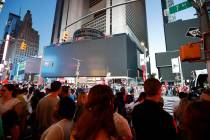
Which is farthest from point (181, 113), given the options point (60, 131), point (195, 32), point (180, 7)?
point (180, 7)

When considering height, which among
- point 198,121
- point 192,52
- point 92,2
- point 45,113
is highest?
point 92,2

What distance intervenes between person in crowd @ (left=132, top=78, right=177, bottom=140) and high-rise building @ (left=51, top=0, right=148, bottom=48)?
94.9 meters

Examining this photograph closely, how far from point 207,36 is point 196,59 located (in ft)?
2.36

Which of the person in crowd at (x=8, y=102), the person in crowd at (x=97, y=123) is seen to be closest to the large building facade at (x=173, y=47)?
the person in crowd at (x=8, y=102)

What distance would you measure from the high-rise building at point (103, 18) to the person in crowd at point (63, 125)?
9538cm

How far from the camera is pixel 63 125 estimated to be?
82.8 inches

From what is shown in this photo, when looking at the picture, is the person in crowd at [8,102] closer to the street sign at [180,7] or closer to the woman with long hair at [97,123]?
the woman with long hair at [97,123]

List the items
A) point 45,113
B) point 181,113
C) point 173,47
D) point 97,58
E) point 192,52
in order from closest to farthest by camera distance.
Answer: point 181,113, point 45,113, point 192,52, point 173,47, point 97,58

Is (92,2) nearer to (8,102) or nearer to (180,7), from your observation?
(180,7)

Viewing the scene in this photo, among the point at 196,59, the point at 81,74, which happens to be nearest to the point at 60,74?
the point at 81,74

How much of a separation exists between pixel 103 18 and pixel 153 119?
11726 centimetres

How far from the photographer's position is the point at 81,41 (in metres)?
90.4

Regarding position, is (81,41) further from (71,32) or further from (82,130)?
(82,130)

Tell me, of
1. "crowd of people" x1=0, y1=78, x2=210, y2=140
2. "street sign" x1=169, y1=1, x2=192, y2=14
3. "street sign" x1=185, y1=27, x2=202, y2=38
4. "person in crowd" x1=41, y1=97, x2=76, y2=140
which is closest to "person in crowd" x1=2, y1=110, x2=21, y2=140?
"crowd of people" x1=0, y1=78, x2=210, y2=140
